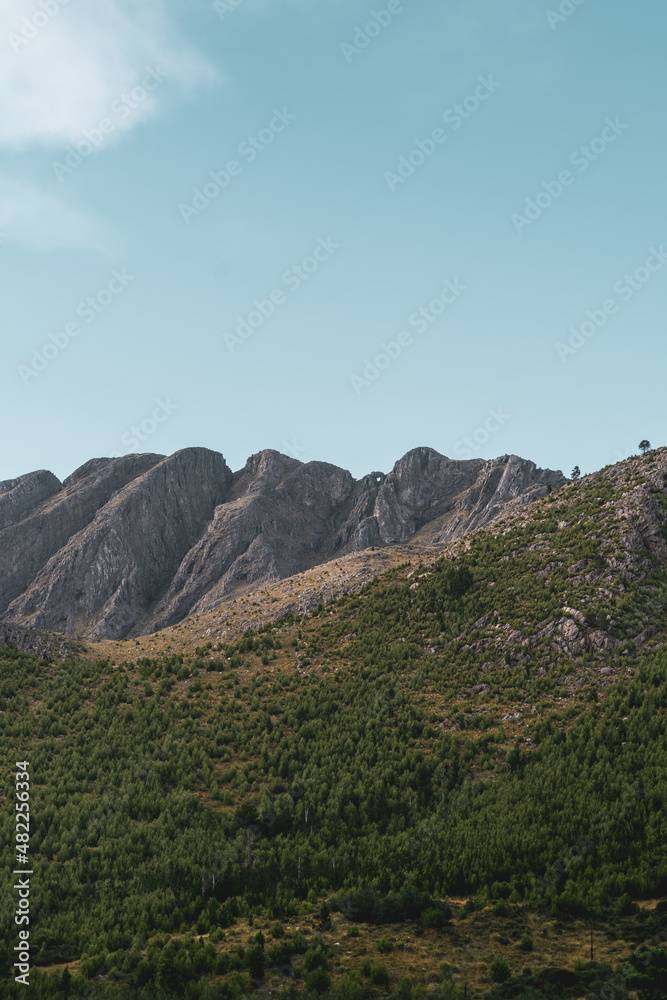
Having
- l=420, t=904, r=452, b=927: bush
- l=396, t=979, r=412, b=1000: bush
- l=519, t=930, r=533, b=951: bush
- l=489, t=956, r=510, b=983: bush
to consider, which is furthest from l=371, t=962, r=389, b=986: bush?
l=519, t=930, r=533, b=951: bush

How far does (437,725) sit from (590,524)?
34785mm

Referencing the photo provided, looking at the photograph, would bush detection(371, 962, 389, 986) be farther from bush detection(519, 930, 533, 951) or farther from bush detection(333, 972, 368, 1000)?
bush detection(519, 930, 533, 951)

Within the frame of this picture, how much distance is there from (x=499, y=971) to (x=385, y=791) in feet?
61.4

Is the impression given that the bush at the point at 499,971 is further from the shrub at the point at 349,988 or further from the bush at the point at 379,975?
the shrub at the point at 349,988

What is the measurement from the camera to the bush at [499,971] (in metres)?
27.7

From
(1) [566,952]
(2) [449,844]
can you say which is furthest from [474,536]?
(1) [566,952]

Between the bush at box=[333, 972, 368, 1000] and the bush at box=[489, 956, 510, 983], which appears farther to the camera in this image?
the bush at box=[489, 956, 510, 983]

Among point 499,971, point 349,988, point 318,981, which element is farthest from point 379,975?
point 499,971

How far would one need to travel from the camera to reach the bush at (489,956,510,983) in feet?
91.0

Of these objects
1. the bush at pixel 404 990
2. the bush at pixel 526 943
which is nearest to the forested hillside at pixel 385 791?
the bush at pixel 404 990

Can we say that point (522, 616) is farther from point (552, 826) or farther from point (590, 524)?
point (552, 826)

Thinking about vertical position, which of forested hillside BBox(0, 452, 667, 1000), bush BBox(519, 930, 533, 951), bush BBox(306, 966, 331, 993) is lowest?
bush BBox(306, 966, 331, 993)

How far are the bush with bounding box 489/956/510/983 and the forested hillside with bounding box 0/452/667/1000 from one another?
0.33 feet

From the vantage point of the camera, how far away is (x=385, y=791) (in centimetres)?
4616
